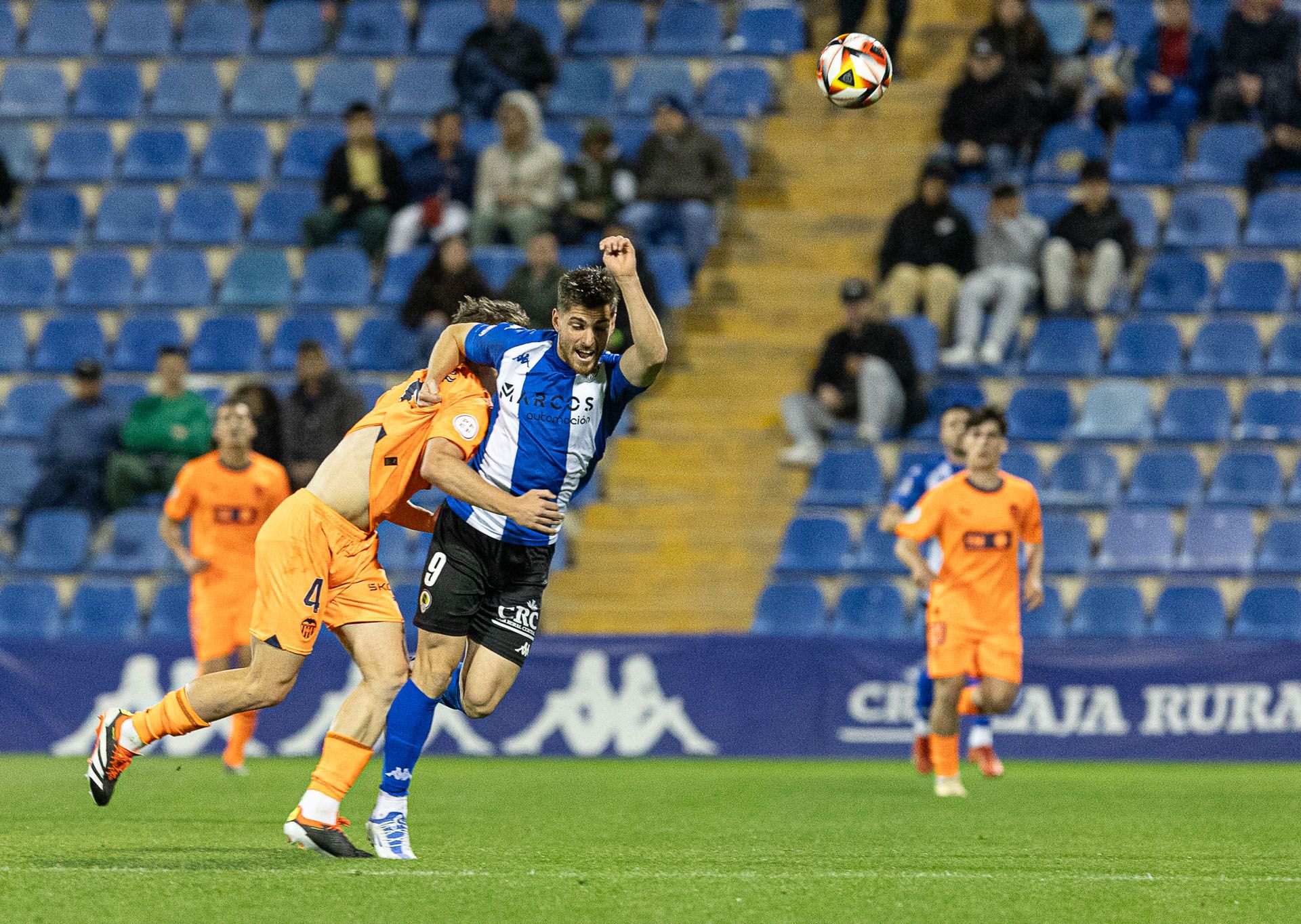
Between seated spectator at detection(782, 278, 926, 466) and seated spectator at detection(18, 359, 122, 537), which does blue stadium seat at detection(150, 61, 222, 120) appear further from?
seated spectator at detection(782, 278, 926, 466)

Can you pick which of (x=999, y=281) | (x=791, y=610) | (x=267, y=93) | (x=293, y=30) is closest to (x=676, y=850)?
(x=791, y=610)

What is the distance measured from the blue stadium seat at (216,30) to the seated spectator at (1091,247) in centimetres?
882

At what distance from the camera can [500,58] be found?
17.6m

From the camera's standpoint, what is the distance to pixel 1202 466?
50.0 feet

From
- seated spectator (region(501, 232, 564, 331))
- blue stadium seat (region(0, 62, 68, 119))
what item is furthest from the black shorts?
blue stadium seat (region(0, 62, 68, 119))

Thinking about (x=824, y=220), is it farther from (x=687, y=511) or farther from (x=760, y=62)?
(x=687, y=511)

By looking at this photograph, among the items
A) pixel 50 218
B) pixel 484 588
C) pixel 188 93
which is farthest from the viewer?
pixel 188 93

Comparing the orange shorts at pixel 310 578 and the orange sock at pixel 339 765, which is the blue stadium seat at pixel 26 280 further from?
the orange sock at pixel 339 765

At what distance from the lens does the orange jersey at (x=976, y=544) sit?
10.5 metres

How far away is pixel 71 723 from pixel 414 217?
5.64 metres

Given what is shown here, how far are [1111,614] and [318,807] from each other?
884cm

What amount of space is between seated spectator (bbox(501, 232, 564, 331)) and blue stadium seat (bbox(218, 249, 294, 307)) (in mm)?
2913

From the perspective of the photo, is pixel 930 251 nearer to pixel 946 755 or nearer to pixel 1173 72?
pixel 1173 72

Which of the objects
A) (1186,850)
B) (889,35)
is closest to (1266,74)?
(889,35)
